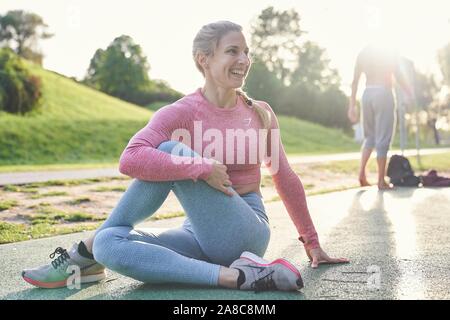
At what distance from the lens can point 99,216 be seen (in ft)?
20.3

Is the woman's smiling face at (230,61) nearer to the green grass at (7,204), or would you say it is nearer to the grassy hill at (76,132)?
the green grass at (7,204)

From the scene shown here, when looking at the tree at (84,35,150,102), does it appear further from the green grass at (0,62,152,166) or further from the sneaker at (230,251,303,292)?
the sneaker at (230,251,303,292)

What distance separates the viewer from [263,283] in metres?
2.65

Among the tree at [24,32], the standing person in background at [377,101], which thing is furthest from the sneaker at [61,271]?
the tree at [24,32]

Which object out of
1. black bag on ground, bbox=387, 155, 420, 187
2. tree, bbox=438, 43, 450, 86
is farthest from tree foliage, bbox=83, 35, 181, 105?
black bag on ground, bbox=387, 155, 420, 187

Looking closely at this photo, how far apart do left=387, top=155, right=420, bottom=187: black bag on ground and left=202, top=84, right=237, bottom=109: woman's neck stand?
6144 millimetres

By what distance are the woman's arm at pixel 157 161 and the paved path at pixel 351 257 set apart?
503mm

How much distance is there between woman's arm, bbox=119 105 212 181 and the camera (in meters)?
2.68

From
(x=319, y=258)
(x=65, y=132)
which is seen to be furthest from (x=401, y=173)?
(x=65, y=132)

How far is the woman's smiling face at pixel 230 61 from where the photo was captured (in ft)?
10.00

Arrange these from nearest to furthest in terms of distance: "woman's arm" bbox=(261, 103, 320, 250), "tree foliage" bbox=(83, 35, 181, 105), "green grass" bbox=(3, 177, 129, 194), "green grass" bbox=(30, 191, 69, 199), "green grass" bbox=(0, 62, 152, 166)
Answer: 1. "woman's arm" bbox=(261, 103, 320, 250)
2. "green grass" bbox=(30, 191, 69, 199)
3. "green grass" bbox=(3, 177, 129, 194)
4. "green grass" bbox=(0, 62, 152, 166)
5. "tree foliage" bbox=(83, 35, 181, 105)

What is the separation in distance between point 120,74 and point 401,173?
48.4 metres

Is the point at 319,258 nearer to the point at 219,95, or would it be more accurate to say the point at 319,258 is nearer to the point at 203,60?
the point at 219,95

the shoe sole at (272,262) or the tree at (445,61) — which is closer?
the shoe sole at (272,262)
